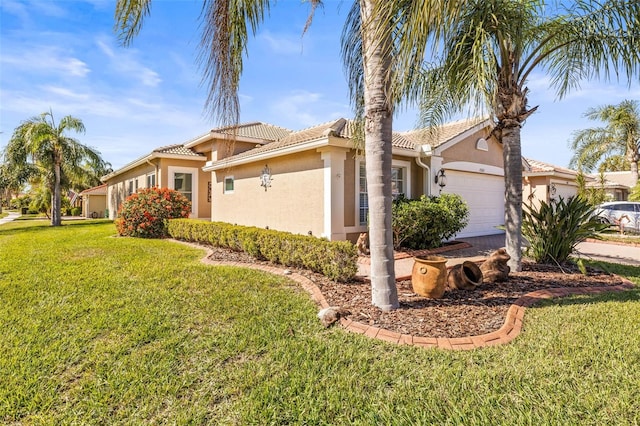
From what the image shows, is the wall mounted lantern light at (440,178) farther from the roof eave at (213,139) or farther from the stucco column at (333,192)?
the roof eave at (213,139)

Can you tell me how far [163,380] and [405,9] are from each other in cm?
432

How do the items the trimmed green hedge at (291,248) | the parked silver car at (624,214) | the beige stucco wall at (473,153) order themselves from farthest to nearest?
1. the parked silver car at (624,214)
2. the beige stucco wall at (473,153)
3. the trimmed green hedge at (291,248)

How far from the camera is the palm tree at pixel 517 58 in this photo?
607cm

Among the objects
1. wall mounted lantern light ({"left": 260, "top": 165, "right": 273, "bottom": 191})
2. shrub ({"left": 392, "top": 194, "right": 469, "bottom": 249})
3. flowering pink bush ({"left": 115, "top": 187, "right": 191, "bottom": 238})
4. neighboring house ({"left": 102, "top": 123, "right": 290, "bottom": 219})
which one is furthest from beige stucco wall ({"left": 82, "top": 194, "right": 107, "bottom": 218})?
shrub ({"left": 392, "top": 194, "right": 469, "bottom": 249})

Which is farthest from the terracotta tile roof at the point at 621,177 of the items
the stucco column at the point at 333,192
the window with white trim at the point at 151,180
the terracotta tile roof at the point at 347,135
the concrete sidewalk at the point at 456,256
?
the window with white trim at the point at 151,180

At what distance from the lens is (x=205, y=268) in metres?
7.85

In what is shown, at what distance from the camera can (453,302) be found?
5746 millimetres

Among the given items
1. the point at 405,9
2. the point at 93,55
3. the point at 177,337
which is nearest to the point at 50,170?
the point at 93,55

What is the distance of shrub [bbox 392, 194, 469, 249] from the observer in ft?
34.6

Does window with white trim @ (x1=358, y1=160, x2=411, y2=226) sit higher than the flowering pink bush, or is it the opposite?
window with white trim @ (x1=358, y1=160, x2=411, y2=226)

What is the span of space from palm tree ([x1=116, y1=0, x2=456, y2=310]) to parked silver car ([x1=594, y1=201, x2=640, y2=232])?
18035mm

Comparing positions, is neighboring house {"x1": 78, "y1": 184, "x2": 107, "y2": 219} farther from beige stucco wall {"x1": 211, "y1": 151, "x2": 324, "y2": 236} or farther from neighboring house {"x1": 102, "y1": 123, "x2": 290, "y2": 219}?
beige stucco wall {"x1": 211, "y1": 151, "x2": 324, "y2": 236}

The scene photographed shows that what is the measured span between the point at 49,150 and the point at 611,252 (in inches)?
1177

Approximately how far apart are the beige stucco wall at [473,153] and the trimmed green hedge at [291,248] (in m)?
8.60
